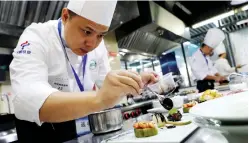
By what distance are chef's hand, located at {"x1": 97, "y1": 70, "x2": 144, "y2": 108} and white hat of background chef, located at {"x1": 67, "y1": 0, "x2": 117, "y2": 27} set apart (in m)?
0.42

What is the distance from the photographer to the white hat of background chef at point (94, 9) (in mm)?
1153

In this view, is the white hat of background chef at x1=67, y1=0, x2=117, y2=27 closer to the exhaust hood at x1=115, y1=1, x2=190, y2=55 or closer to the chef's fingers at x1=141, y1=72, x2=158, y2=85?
the chef's fingers at x1=141, y1=72, x2=158, y2=85

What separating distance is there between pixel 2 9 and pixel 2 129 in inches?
57.6

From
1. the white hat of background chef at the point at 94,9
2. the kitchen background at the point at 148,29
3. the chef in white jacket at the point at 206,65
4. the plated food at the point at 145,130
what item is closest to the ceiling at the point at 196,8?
the kitchen background at the point at 148,29

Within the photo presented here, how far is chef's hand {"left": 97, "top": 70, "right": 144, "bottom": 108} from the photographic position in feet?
2.78

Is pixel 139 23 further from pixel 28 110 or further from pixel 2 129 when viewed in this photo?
pixel 28 110

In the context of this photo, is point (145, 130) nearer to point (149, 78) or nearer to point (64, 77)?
point (149, 78)

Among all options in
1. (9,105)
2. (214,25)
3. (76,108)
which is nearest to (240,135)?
(76,108)

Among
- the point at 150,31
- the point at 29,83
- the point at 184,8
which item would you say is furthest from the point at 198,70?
the point at 29,83

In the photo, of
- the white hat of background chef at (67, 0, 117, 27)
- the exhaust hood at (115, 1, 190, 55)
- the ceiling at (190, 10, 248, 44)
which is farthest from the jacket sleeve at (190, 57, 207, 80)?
the white hat of background chef at (67, 0, 117, 27)

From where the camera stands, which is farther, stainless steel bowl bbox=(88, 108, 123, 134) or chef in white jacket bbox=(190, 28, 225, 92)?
chef in white jacket bbox=(190, 28, 225, 92)

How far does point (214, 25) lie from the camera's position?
7277 millimetres

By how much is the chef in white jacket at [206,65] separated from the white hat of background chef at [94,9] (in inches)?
156

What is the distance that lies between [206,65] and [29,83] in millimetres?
4570
